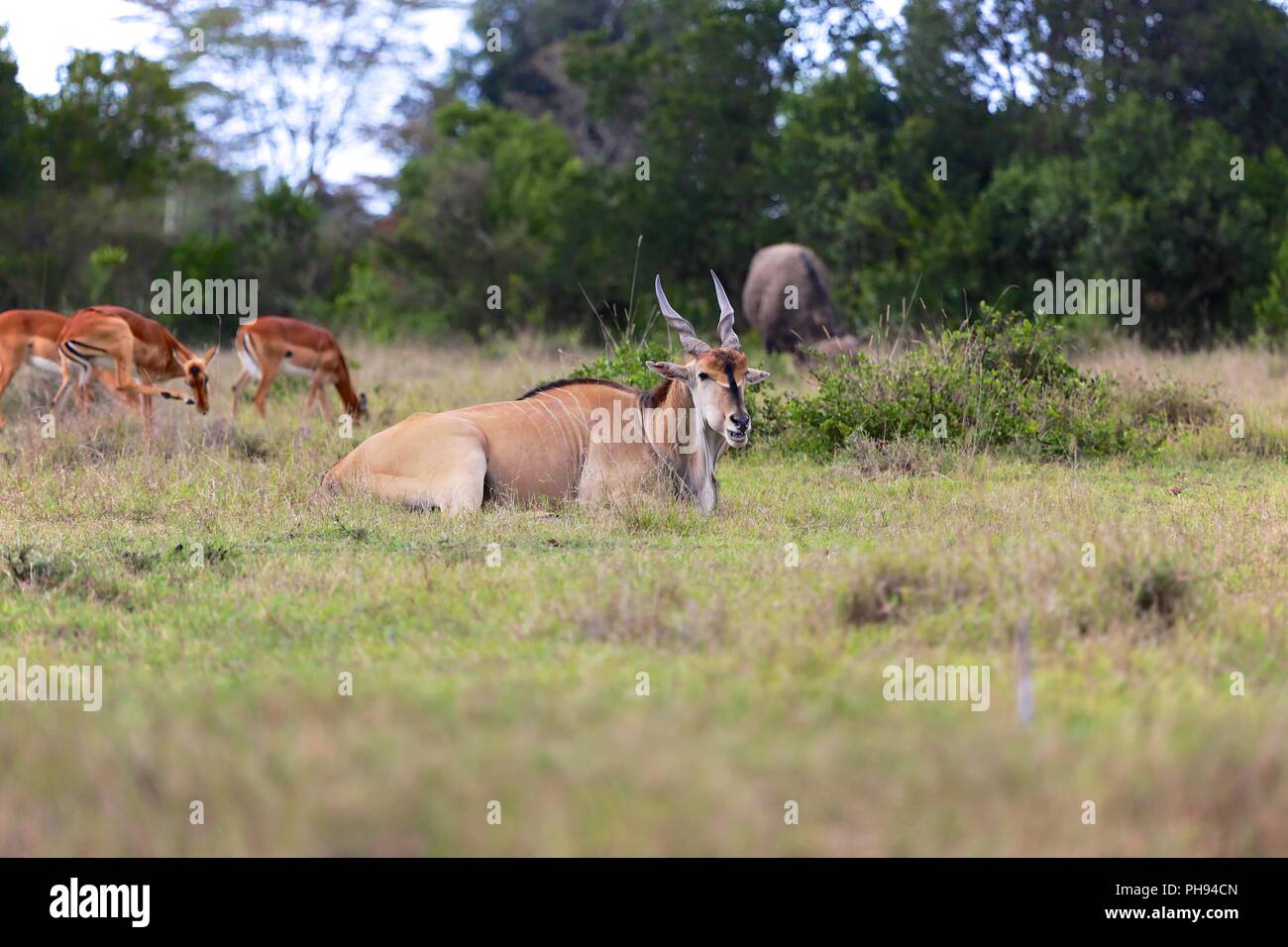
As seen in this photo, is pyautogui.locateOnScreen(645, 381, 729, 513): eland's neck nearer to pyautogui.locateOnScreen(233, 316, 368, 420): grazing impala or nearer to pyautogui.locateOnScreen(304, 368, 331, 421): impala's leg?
pyautogui.locateOnScreen(304, 368, 331, 421): impala's leg

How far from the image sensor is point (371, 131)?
3422cm

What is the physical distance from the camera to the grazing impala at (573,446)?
26.2 feet

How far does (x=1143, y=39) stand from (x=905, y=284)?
5.34m

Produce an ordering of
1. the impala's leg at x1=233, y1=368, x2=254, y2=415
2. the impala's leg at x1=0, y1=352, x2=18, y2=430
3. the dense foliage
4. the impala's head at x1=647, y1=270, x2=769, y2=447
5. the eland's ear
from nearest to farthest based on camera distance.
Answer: the impala's head at x1=647, y1=270, x2=769, y2=447
the eland's ear
the impala's leg at x1=0, y1=352, x2=18, y2=430
the impala's leg at x1=233, y1=368, x2=254, y2=415
the dense foliage

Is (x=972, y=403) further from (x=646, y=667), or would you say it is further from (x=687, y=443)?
(x=646, y=667)

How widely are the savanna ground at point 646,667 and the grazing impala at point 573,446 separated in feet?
1.06

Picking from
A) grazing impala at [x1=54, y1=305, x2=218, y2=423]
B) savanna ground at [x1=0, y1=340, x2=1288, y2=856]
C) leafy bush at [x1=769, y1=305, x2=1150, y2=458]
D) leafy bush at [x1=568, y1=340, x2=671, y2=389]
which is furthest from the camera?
grazing impala at [x1=54, y1=305, x2=218, y2=423]

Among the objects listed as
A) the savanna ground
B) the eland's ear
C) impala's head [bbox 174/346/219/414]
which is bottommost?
the savanna ground

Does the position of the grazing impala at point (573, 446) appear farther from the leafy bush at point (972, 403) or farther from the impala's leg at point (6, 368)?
the impala's leg at point (6, 368)

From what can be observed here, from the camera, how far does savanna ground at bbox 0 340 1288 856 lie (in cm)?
330

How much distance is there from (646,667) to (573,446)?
157 inches

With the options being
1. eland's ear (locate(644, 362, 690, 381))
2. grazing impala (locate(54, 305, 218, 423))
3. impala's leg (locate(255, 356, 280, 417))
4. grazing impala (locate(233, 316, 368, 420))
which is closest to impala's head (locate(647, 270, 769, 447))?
eland's ear (locate(644, 362, 690, 381))

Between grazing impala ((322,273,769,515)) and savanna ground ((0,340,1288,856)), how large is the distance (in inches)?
12.7
